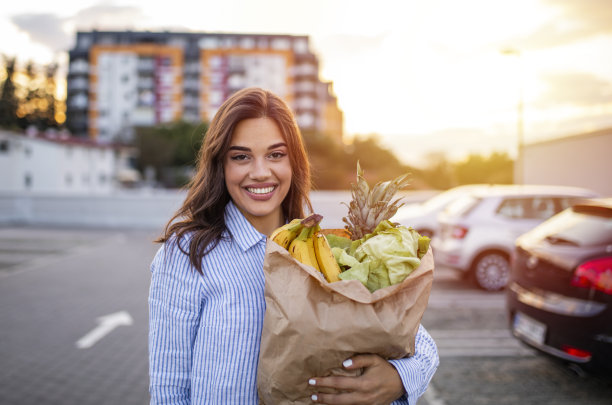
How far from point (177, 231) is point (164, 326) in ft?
1.12

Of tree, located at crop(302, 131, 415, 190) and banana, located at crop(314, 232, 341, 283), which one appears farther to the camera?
tree, located at crop(302, 131, 415, 190)

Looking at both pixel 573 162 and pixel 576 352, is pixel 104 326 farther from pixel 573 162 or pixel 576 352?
pixel 573 162

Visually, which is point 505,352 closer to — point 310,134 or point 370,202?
point 370,202

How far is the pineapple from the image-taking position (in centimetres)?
154

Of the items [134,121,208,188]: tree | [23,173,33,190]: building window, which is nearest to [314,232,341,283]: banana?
[23,173,33,190]: building window

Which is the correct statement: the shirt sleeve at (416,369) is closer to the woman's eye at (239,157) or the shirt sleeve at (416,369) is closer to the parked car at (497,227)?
the woman's eye at (239,157)

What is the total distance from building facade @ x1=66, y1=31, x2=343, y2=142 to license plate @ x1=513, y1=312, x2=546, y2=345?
68.9 m

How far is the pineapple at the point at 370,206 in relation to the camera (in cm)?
154

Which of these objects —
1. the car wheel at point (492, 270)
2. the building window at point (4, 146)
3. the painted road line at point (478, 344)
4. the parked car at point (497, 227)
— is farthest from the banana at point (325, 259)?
the building window at point (4, 146)

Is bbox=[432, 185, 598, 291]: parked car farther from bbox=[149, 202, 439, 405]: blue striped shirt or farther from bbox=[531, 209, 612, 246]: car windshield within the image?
bbox=[149, 202, 439, 405]: blue striped shirt

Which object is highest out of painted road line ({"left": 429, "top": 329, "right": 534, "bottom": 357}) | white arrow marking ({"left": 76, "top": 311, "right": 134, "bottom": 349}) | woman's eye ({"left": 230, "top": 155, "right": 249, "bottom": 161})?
woman's eye ({"left": 230, "top": 155, "right": 249, "bottom": 161})

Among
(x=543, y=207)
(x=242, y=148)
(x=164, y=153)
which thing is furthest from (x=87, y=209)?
(x=164, y=153)

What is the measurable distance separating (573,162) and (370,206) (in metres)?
17.7

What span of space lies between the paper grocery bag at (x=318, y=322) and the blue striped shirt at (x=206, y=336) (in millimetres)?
192
